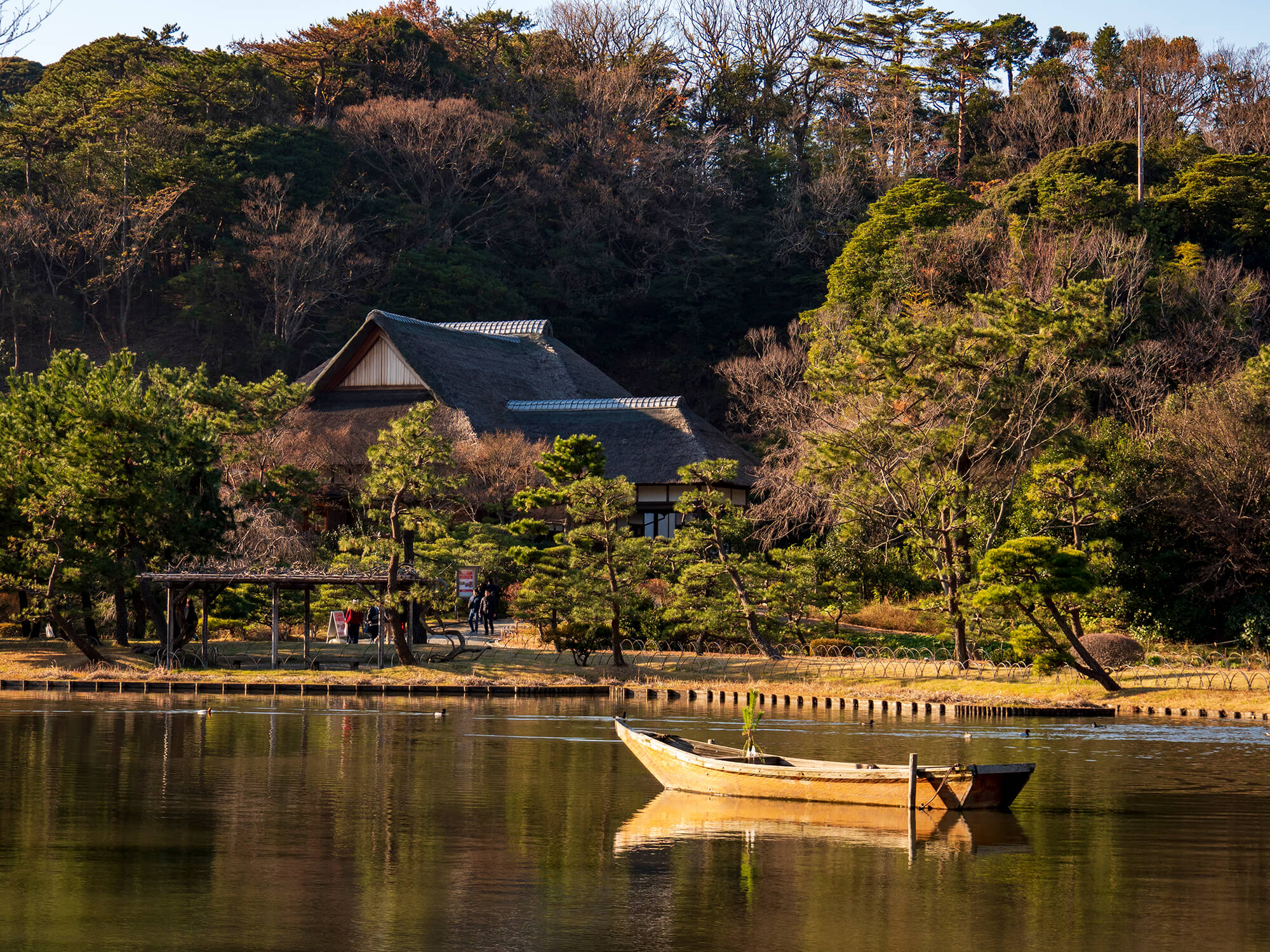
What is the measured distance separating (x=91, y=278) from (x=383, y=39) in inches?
643

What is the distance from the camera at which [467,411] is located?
43.2 metres

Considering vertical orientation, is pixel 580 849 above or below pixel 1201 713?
below

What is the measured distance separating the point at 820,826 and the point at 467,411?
3023 cm

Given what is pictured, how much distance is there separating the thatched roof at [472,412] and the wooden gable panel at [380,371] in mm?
178

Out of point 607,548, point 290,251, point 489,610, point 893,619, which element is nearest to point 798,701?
point 607,548

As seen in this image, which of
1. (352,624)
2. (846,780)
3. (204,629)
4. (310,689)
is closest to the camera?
(846,780)

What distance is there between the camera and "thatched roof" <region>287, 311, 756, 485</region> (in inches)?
1655

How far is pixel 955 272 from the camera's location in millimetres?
41250

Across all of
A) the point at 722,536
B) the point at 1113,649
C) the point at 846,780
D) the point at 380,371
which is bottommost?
the point at 846,780

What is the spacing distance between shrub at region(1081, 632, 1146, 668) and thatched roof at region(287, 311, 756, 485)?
1530 centimetres

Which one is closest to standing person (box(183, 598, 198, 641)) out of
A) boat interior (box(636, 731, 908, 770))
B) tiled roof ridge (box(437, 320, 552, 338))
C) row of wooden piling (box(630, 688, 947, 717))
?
row of wooden piling (box(630, 688, 947, 717))

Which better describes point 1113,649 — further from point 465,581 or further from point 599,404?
point 599,404

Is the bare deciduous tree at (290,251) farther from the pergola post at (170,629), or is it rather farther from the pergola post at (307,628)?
the pergola post at (170,629)

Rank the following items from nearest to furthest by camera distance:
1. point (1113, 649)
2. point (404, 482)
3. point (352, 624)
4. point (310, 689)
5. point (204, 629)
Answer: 1. point (310, 689)
2. point (1113, 649)
3. point (404, 482)
4. point (204, 629)
5. point (352, 624)
